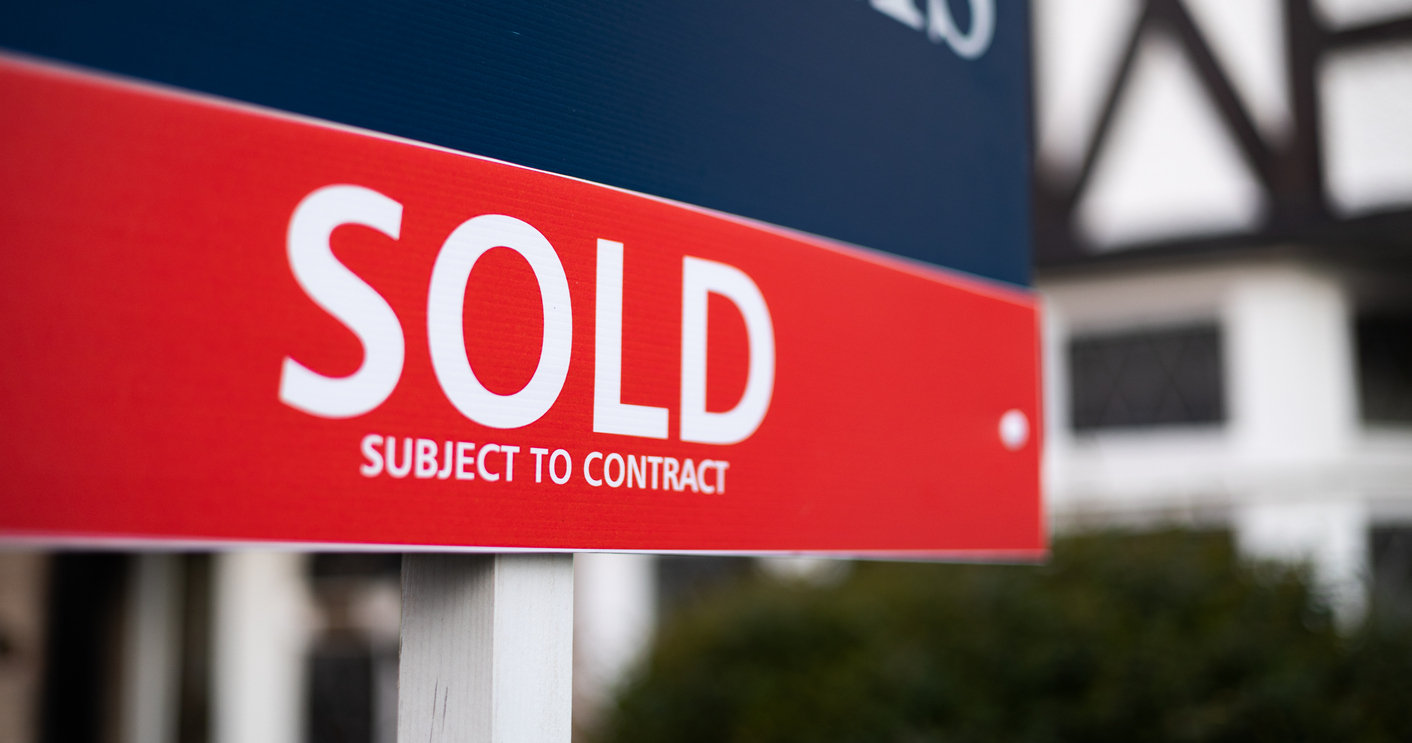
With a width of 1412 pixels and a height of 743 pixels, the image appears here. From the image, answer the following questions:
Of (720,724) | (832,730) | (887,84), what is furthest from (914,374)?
(720,724)

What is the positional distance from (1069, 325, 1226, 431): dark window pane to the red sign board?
736 cm

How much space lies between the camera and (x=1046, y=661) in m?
4.87

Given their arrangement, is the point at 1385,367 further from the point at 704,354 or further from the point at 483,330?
the point at 483,330

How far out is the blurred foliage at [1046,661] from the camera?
4.43m

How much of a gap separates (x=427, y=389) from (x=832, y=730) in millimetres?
4361

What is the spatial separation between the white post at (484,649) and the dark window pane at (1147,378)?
7.91 metres

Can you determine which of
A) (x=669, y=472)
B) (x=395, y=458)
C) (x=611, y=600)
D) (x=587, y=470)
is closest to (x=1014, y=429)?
(x=669, y=472)

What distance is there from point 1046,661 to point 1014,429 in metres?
3.25

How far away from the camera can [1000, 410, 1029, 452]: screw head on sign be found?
191cm

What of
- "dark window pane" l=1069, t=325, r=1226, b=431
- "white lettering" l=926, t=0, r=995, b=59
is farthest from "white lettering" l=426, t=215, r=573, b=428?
"dark window pane" l=1069, t=325, r=1226, b=431

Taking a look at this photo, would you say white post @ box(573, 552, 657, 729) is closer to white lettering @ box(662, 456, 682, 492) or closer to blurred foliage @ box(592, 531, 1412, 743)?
blurred foliage @ box(592, 531, 1412, 743)

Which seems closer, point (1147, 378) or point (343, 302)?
point (343, 302)

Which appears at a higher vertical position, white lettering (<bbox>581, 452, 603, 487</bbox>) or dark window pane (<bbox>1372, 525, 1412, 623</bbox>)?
white lettering (<bbox>581, 452, 603, 487</bbox>)

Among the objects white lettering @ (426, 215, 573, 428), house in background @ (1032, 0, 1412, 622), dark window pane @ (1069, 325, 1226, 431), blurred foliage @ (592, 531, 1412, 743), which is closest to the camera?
white lettering @ (426, 215, 573, 428)
